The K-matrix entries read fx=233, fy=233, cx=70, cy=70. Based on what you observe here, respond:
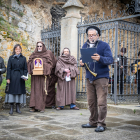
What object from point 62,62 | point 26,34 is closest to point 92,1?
point 26,34

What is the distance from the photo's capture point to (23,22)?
9.55 meters

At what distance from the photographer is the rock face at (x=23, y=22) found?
8.59 metres

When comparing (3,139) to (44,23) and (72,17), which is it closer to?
(72,17)

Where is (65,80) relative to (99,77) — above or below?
below

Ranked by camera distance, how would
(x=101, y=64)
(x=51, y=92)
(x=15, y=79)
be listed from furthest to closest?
(x=51, y=92) < (x=15, y=79) < (x=101, y=64)

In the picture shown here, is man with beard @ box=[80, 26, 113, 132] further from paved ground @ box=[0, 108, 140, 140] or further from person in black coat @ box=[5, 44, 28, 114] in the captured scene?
person in black coat @ box=[5, 44, 28, 114]

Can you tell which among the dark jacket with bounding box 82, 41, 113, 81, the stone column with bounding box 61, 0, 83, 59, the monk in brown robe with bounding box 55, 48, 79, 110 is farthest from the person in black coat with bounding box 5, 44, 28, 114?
the dark jacket with bounding box 82, 41, 113, 81

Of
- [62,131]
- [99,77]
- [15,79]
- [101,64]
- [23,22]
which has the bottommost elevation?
[62,131]

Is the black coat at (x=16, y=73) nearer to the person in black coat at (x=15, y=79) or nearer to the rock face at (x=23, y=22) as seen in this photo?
the person in black coat at (x=15, y=79)

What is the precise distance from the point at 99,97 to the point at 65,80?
289 cm

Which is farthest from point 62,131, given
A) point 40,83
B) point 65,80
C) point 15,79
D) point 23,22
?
point 23,22

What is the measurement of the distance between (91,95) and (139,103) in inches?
133

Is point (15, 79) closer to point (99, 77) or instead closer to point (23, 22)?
point (99, 77)

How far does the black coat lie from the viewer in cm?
589
